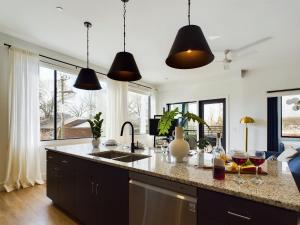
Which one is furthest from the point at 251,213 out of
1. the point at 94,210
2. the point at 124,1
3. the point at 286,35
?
the point at 286,35

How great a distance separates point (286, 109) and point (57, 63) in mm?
5622

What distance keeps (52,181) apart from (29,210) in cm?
47

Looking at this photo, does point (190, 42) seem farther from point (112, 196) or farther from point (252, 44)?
point (252, 44)

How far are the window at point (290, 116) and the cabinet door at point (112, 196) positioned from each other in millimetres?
4821

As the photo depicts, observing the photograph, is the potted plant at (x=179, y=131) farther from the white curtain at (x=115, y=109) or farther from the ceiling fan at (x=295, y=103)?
the ceiling fan at (x=295, y=103)

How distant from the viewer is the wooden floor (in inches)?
91.0

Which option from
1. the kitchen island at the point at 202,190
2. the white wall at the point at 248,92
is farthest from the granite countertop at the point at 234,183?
the white wall at the point at 248,92

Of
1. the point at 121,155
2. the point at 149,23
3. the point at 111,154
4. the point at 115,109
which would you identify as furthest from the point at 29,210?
the point at 149,23

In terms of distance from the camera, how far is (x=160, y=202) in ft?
4.52

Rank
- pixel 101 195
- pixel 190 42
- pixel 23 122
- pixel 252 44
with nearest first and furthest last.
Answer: pixel 190 42, pixel 101 195, pixel 252 44, pixel 23 122

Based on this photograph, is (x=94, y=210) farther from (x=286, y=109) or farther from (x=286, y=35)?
(x=286, y=109)

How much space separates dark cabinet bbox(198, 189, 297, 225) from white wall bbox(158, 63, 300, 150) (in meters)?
4.51

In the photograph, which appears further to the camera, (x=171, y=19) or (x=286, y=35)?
(x=286, y=35)

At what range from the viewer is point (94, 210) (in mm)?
1965
